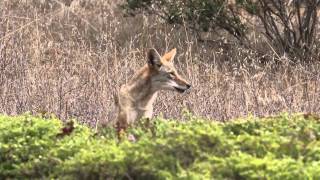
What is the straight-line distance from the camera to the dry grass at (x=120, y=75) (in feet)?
26.7

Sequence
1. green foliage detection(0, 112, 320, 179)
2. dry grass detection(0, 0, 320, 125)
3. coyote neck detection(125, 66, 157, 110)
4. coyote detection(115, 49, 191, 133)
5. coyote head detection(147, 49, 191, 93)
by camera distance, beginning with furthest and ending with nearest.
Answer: dry grass detection(0, 0, 320, 125), coyote head detection(147, 49, 191, 93), coyote neck detection(125, 66, 157, 110), coyote detection(115, 49, 191, 133), green foliage detection(0, 112, 320, 179)

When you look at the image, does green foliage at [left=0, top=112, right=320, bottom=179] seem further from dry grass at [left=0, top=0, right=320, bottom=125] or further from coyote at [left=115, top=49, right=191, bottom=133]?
coyote at [left=115, top=49, right=191, bottom=133]

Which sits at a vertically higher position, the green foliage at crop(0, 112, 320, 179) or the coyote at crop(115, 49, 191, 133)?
the coyote at crop(115, 49, 191, 133)

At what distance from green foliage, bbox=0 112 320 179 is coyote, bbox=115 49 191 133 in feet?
10.4

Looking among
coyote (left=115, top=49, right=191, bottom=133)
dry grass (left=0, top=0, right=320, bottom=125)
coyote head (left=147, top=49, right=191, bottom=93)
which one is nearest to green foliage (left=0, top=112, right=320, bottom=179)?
dry grass (left=0, top=0, right=320, bottom=125)

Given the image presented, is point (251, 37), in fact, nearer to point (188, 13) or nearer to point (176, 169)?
point (188, 13)

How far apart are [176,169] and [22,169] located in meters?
0.86

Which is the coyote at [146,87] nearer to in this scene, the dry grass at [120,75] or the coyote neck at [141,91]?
the coyote neck at [141,91]

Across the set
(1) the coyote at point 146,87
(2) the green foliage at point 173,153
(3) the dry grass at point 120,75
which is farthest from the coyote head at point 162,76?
(2) the green foliage at point 173,153

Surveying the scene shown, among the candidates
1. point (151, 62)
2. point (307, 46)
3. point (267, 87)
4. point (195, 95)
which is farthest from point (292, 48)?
point (151, 62)

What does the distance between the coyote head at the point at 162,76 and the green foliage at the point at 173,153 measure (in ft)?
12.4

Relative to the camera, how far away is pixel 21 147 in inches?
152

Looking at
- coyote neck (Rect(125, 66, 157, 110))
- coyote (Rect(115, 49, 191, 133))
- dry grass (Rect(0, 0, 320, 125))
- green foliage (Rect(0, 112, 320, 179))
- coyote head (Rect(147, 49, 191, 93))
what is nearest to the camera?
green foliage (Rect(0, 112, 320, 179))

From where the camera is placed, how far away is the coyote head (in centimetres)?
780
